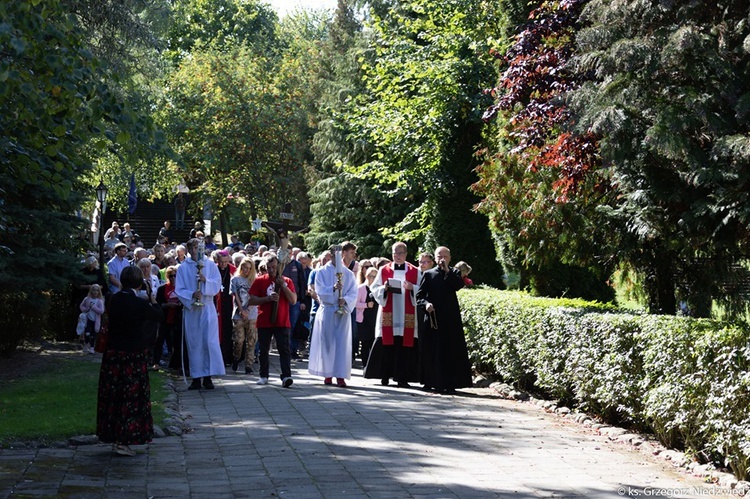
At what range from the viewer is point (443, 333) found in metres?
15.7

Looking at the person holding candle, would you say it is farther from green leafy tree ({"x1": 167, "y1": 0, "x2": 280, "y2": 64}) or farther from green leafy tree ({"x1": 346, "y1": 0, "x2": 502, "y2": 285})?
green leafy tree ({"x1": 167, "y1": 0, "x2": 280, "y2": 64})

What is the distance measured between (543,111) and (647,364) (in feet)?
15.4

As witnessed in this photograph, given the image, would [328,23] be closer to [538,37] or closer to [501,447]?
[538,37]

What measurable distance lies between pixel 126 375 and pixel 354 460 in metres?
2.33

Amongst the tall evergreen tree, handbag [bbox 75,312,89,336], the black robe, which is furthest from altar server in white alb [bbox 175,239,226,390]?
the tall evergreen tree

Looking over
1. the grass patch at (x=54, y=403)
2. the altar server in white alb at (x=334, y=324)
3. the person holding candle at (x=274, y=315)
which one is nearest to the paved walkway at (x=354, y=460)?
the grass patch at (x=54, y=403)

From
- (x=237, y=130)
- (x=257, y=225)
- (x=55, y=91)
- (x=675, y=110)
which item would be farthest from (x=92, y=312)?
(x=237, y=130)

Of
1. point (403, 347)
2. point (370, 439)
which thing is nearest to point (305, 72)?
point (403, 347)

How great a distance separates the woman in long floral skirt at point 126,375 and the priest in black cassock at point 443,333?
Answer: 6140 mm

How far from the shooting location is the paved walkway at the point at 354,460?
8469 mm

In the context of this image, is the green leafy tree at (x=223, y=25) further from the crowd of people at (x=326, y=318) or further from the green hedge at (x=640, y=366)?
the green hedge at (x=640, y=366)

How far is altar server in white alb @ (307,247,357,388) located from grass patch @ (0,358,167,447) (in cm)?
246

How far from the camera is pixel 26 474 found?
8.89 metres

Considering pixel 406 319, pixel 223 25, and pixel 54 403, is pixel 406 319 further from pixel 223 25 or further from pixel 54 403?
pixel 223 25
